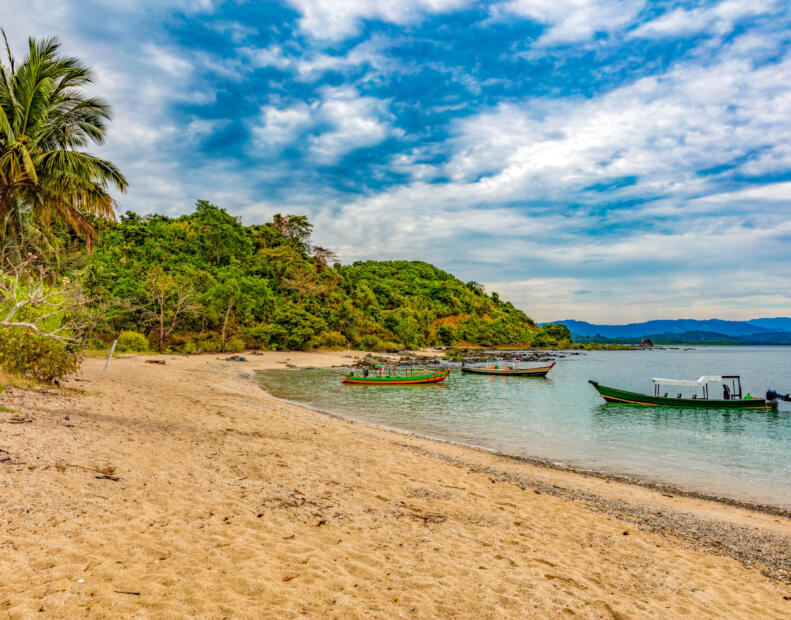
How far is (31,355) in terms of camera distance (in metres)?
12.5

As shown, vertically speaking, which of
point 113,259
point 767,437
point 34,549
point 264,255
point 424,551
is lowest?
point 767,437

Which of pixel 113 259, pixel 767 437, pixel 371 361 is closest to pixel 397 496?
pixel 767 437

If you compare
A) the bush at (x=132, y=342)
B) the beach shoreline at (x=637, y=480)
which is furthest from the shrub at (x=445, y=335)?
the beach shoreline at (x=637, y=480)

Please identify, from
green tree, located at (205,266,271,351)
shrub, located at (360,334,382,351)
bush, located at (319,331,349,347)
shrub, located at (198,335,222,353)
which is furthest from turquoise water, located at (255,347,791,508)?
shrub, located at (360,334,382,351)

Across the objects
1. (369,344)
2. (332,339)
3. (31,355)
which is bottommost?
(369,344)

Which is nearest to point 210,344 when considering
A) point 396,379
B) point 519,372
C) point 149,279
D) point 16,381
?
point 149,279

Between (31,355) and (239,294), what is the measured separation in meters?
41.7

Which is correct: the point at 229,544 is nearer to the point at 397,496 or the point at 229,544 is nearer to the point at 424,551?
the point at 424,551

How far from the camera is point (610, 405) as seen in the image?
28.4 m

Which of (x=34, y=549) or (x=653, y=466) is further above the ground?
(x=34, y=549)

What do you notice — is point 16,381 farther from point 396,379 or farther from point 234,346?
point 234,346

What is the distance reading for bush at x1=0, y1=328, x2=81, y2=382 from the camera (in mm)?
12094

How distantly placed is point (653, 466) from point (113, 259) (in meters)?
59.4

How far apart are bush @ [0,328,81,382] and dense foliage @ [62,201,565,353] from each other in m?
13.7
